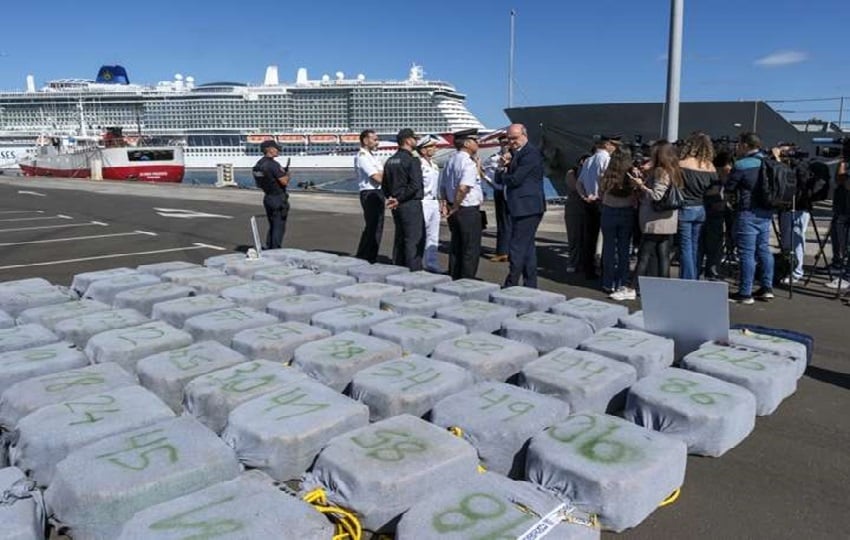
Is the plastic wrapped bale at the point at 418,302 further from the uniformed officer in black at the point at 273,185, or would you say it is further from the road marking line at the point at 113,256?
the road marking line at the point at 113,256

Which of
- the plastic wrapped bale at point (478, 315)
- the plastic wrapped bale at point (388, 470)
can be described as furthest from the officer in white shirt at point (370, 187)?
the plastic wrapped bale at point (388, 470)

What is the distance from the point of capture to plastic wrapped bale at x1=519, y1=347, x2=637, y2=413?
3.13 meters

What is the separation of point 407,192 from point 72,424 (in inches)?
183

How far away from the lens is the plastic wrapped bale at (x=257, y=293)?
4957 mm

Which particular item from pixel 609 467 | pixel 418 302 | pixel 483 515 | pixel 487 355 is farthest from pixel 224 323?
pixel 609 467

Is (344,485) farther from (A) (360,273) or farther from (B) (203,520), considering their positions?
(A) (360,273)

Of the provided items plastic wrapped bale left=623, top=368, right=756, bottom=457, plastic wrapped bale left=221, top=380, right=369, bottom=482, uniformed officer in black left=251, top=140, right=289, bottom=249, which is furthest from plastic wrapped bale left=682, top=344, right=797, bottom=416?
uniformed officer in black left=251, top=140, right=289, bottom=249

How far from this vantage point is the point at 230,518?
2033mm

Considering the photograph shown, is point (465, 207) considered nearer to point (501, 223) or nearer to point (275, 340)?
point (501, 223)

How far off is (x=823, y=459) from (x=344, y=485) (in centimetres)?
236

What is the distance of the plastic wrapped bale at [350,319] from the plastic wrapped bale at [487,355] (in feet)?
2.25

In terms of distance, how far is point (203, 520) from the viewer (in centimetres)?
203

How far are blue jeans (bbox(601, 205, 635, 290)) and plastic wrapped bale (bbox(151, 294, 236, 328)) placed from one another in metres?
3.92

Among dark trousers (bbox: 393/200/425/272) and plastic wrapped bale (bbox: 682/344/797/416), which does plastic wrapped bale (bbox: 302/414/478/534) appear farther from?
dark trousers (bbox: 393/200/425/272)
